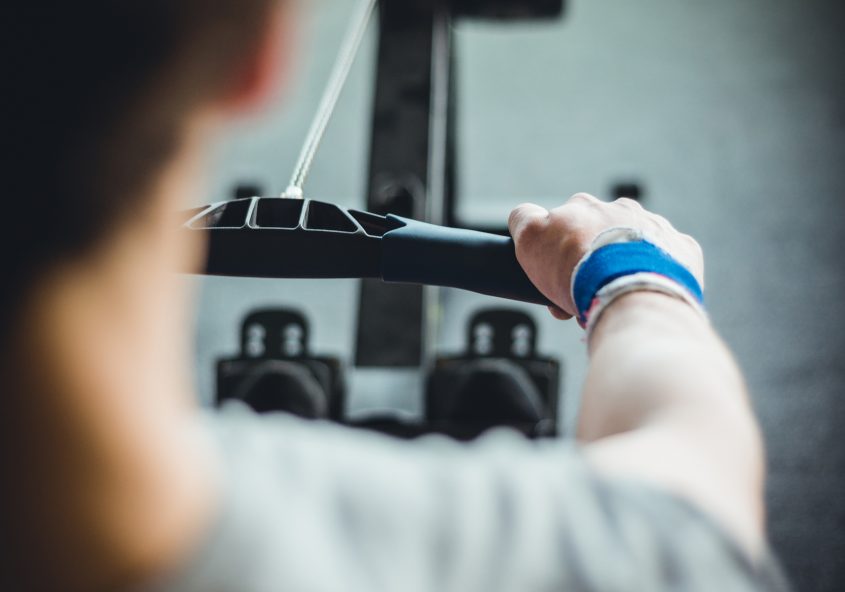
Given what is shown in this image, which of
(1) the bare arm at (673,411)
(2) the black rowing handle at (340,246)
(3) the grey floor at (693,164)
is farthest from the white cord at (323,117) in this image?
(3) the grey floor at (693,164)

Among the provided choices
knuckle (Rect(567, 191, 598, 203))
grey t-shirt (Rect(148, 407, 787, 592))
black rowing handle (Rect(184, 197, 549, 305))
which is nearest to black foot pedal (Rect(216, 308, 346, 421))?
black rowing handle (Rect(184, 197, 549, 305))

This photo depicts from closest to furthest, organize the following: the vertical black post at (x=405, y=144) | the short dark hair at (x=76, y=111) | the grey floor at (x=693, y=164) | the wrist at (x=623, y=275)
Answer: the short dark hair at (x=76, y=111), the wrist at (x=623, y=275), the vertical black post at (x=405, y=144), the grey floor at (x=693, y=164)

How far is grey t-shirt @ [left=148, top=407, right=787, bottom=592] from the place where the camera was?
25cm

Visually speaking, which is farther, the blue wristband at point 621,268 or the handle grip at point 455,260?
the handle grip at point 455,260

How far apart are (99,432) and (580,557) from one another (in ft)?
0.52

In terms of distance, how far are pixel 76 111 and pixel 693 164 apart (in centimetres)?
185

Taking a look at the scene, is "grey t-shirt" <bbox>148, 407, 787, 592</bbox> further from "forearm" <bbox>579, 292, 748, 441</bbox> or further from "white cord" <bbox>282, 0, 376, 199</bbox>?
"white cord" <bbox>282, 0, 376, 199</bbox>

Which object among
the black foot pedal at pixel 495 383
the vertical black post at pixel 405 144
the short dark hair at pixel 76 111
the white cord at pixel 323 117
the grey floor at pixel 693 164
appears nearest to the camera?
the short dark hair at pixel 76 111

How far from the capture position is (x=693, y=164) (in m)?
1.90

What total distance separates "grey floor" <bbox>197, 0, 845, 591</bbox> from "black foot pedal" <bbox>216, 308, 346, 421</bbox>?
37 cm

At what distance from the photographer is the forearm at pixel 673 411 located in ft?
0.92

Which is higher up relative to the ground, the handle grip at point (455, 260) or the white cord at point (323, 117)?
the white cord at point (323, 117)

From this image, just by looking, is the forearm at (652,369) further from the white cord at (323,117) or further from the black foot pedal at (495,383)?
the black foot pedal at (495,383)

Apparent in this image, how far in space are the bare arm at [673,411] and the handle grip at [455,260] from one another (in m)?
→ 0.12
